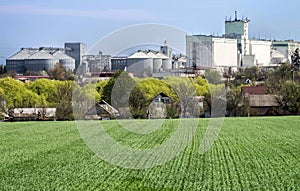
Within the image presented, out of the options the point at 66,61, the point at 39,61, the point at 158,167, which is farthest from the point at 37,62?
the point at 158,167

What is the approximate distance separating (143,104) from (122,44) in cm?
4151

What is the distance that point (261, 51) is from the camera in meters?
184

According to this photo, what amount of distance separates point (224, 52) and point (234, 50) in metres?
7.00

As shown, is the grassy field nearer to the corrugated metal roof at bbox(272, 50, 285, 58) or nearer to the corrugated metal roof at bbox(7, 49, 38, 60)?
the corrugated metal roof at bbox(7, 49, 38, 60)

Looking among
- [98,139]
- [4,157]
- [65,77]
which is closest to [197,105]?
[98,139]

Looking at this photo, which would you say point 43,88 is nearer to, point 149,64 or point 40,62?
point 149,64

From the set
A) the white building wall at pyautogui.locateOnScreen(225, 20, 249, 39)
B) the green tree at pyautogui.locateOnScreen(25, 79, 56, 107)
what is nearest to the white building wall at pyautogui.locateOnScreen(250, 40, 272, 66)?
the white building wall at pyautogui.locateOnScreen(225, 20, 249, 39)

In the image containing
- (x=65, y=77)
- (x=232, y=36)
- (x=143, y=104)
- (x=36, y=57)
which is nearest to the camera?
(x=143, y=104)

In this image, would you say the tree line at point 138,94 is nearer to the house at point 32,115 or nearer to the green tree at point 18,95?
the green tree at point 18,95

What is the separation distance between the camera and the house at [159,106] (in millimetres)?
54178

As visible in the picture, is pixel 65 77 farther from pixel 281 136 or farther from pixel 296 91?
pixel 281 136

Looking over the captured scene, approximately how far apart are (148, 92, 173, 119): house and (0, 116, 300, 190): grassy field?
2886 centimetres

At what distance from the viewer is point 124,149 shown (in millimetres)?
20344

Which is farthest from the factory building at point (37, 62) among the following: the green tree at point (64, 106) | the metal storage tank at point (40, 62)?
the green tree at point (64, 106)
